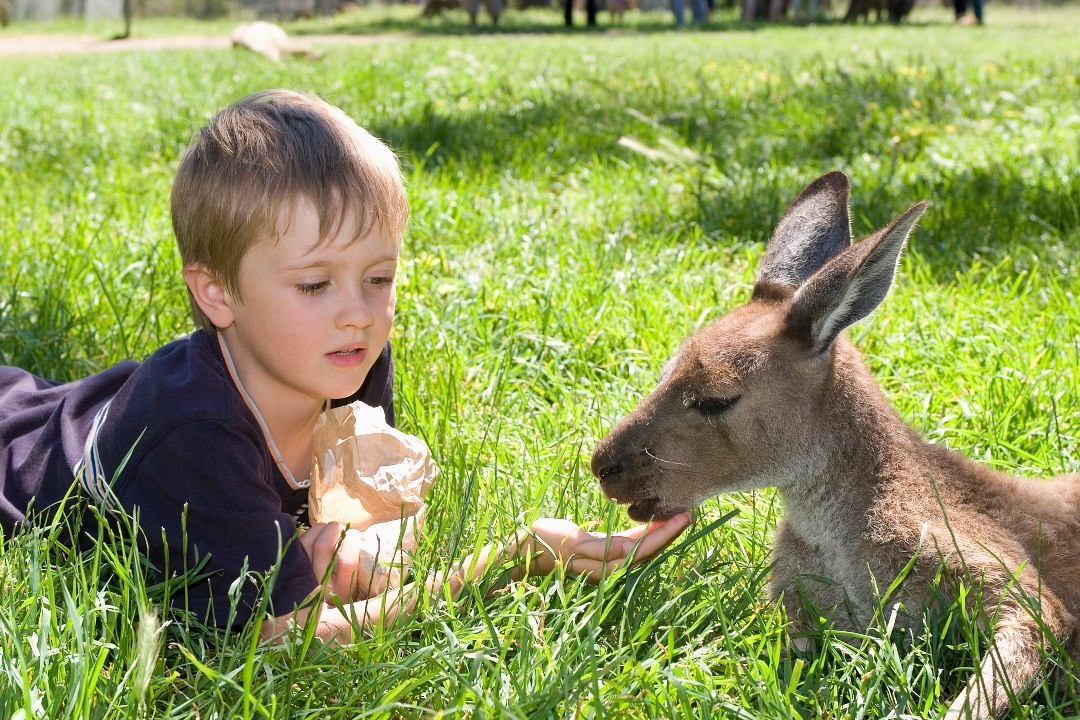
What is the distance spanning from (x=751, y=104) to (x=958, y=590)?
5.34m

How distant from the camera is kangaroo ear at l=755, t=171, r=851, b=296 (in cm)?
298

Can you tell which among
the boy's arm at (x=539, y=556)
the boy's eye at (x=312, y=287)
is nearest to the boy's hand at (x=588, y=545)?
the boy's arm at (x=539, y=556)

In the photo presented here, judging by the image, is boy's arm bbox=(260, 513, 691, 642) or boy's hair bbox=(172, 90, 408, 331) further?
boy's hair bbox=(172, 90, 408, 331)

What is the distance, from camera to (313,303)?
2705mm

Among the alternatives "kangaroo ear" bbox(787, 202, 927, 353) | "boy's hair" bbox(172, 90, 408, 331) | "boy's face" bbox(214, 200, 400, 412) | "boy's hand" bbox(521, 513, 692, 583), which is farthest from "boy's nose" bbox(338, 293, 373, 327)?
"kangaroo ear" bbox(787, 202, 927, 353)

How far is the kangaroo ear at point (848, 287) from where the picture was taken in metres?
2.30

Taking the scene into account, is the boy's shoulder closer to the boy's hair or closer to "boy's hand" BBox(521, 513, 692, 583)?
the boy's hair

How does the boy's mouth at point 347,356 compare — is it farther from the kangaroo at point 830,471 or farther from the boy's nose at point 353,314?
the kangaroo at point 830,471

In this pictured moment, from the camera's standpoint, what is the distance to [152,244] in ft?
15.6

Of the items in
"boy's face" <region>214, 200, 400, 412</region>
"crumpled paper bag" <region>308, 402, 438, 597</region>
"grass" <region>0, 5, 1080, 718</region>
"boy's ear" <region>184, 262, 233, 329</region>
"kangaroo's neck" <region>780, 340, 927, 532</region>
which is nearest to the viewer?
"grass" <region>0, 5, 1080, 718</region>

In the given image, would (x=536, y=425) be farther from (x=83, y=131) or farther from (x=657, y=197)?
(x=83, y=131)

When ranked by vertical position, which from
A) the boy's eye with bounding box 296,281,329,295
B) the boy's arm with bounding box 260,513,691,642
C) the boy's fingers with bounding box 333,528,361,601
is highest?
the boy's eye with bounding box 296,281,329,295

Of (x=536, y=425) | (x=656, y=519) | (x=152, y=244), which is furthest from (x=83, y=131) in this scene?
(x=656, y=519)

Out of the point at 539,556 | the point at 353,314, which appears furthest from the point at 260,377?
the point at 539,556
